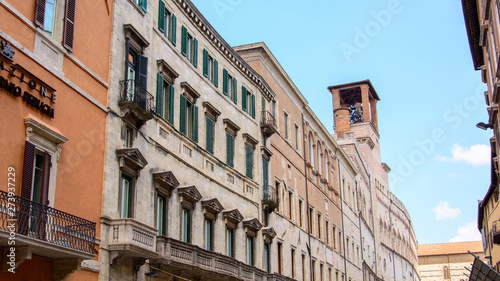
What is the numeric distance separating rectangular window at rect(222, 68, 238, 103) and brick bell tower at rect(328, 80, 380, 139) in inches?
1879

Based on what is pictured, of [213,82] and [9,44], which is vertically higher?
[213,82]

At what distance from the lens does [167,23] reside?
934 inches

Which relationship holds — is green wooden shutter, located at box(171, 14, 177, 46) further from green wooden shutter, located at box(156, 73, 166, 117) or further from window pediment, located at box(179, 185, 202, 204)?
window pediment, located at box(179, 185, 202, 204)

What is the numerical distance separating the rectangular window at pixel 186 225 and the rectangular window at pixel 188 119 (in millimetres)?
2833

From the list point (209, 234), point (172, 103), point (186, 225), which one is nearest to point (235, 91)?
point (172, 103)

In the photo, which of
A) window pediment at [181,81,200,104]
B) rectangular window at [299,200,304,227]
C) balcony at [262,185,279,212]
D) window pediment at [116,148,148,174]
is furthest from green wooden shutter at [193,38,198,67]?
rectangular window at [299,200,304,227]

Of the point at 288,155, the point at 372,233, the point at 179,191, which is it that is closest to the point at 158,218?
the point at 179,191

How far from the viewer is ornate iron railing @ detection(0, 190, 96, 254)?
13461 mm

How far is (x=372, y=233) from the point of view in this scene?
62125mm

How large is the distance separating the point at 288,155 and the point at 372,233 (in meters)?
28.8

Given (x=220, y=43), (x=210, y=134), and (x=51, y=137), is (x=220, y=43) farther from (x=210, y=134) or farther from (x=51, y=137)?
(x=51, y=137)

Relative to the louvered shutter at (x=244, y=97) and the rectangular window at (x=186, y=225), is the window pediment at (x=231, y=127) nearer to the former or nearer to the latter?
the louvered shutter at (x=244, y=97)

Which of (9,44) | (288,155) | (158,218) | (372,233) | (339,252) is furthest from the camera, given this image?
(372,233)

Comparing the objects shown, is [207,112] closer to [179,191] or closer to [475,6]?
[179,191]
